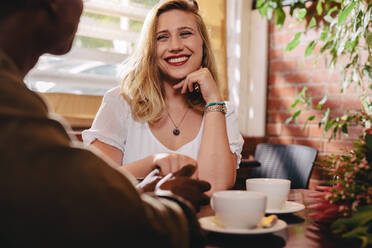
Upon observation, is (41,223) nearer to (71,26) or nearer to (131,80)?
(71,26)

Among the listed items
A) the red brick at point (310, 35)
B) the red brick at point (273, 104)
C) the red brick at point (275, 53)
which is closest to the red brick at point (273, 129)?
the red brick at point (273, 104)

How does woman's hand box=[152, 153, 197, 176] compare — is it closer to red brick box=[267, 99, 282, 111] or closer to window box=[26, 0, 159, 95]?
window box=[26, 0, 159, 95]

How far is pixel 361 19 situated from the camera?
6.20 ft

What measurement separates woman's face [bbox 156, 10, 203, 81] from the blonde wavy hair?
28mm

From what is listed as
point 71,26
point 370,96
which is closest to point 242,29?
point 370,96

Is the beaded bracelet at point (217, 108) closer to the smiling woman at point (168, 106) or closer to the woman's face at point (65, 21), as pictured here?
the smiling woman at point (168, 106)

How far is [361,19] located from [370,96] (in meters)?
0.51

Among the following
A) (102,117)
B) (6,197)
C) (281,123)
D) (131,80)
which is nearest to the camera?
(6,197)

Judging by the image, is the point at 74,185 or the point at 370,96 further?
the point at 370,96

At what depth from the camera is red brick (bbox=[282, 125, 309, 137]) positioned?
2635 mm

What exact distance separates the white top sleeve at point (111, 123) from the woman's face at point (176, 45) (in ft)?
0.80

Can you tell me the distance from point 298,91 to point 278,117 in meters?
Result: 0.25

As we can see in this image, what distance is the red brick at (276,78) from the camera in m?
2.81

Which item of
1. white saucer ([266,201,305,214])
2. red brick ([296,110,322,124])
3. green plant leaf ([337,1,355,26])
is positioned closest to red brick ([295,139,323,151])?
red brick ([296,110,322,124])
